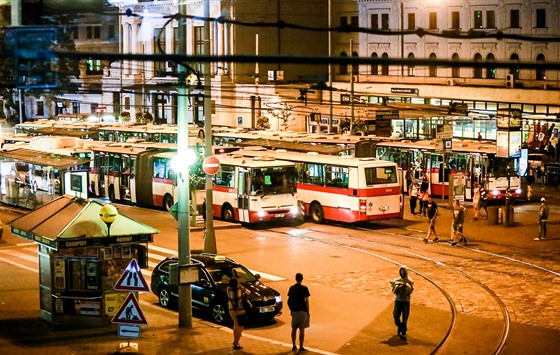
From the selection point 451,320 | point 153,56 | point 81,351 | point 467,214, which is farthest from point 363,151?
point 153,56

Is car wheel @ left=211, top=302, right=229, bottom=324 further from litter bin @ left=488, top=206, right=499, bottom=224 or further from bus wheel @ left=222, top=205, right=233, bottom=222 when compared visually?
litter bin @ left=488, top=206, right=499, bottom=224

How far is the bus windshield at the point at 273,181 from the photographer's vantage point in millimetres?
39812

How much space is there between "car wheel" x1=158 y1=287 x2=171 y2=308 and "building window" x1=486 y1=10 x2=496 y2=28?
53.6 m

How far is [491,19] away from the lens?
245ft

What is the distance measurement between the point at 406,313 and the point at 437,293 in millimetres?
5166

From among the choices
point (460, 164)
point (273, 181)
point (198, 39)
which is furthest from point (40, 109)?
point (273, 181)

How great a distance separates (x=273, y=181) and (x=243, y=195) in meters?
1.22

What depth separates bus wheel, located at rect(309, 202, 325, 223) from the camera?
134ft

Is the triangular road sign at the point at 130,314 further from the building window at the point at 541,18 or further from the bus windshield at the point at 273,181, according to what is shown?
the building window at the point at 541,18

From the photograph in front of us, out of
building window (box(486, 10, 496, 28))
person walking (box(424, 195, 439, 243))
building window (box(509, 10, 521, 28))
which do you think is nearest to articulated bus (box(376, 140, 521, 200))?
person walking (box(424, 195, 439, 243))

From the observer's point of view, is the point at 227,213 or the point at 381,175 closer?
the point at 381,175

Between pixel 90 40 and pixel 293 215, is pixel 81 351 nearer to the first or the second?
pixel 293 215

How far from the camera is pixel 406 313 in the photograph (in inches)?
874

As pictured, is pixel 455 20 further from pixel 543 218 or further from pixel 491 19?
pixel 543 218
